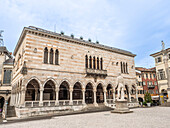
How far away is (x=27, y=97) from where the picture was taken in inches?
894

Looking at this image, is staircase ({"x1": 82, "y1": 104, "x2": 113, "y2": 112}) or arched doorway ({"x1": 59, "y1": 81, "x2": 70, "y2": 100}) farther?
arched doorway ({"x1": 59, "y1": 81, "x2": 70, "y2": 100})

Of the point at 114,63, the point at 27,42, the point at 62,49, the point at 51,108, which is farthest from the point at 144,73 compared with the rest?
the point at 27,42

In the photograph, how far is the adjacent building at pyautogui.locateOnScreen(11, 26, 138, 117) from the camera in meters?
19.8

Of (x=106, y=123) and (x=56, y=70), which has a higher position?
(x=56, y=70)

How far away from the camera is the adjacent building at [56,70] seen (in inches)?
780

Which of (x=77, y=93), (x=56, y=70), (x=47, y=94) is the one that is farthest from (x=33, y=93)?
(x=77, y=93)

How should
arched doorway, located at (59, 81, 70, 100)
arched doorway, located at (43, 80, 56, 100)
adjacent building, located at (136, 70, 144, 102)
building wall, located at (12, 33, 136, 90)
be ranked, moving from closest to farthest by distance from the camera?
1. building wall, located at (12, 33, 136, 90)
2. arched doorway, located at (43, 80, 56, 100)
3. arched doorway, located at (59, 81, 70, 100)
4. adjacent building, located at (136, 70, 144, 102)

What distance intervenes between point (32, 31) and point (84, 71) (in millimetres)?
10941

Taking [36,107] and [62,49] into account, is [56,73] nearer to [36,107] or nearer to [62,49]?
[62,49]

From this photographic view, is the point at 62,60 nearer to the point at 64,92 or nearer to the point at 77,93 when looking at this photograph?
the point at 64,92

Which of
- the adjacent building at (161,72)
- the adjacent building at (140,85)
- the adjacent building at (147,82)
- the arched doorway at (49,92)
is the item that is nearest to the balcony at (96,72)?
the arched doorway at (49,92)

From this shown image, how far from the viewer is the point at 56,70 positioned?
22188 mm

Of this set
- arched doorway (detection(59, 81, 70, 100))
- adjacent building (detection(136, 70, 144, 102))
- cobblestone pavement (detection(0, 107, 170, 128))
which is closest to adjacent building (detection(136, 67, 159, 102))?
adjacent building (detection(136, 70, 144, 102))

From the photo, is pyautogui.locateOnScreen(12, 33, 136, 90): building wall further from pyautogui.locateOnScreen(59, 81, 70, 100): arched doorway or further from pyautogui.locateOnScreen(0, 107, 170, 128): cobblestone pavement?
pyautogui.locateOnScreen(0, 107, 170, 128): cobblestone pavement
